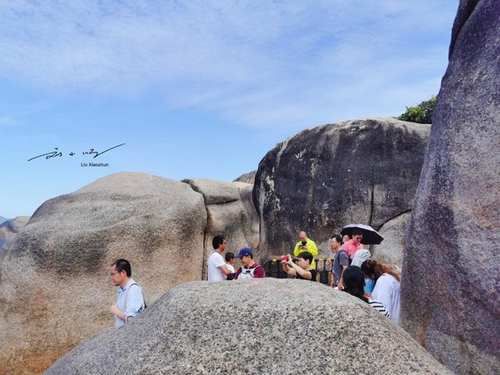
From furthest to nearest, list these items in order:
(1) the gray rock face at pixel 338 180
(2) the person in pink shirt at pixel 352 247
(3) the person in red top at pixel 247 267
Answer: (1) the gray rock face at pixel 338 180 < (2) the person in pink shirt at pixel 352 247 < (3) the person in red top at pixel 247 267

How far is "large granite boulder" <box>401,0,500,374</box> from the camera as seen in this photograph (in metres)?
3.58

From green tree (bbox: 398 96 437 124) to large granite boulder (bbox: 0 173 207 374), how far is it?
1309 cm

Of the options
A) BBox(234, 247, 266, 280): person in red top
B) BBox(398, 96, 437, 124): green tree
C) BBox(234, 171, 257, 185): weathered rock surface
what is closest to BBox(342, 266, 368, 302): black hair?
BBox(234, 247, 266, 280): person in red top

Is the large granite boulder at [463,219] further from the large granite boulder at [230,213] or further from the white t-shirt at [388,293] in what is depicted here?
the large granite boulder at [230,213]

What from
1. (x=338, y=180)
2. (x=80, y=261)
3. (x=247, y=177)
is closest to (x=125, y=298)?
(x=80, y=261)

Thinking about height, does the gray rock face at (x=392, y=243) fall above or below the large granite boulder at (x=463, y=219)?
below

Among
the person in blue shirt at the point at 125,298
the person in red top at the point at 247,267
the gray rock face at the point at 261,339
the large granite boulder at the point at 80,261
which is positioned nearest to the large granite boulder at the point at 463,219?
the gray rock face at the point at 261,339

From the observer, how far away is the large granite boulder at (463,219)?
11.7ft

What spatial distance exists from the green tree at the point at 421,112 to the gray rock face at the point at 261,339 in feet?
65.1

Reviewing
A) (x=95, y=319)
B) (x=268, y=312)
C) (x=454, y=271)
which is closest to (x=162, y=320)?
(x=268, y=312)

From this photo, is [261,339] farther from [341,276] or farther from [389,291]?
[341,276]

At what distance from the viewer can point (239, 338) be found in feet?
8.18

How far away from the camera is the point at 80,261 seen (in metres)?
9.55

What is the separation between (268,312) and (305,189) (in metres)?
10.0
